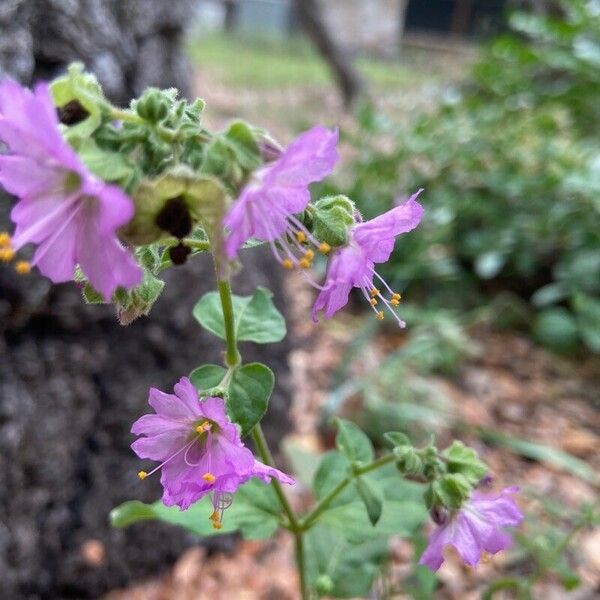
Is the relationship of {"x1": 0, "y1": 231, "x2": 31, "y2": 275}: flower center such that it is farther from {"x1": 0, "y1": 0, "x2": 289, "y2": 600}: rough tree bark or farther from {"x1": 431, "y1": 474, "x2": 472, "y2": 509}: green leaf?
{"x1": 0, "y1": 0, "x2": 289, "y2": 600}: rough tree bark

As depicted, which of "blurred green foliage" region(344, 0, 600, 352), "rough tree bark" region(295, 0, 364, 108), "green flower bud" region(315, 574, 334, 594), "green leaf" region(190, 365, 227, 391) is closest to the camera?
"green leaf" region(190, 365, 227, 391)

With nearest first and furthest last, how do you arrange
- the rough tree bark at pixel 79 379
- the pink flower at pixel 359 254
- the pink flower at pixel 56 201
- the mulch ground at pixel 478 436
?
the pink flower at pixel 56 201 < the pink flower at pixel 359 254 < the rough tree bark at pixel 79 379 < the mulch ground at pixel 478 436

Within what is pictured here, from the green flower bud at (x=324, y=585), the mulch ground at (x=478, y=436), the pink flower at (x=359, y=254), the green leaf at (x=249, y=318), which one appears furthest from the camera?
the mulch ground at (x=478, y=436)

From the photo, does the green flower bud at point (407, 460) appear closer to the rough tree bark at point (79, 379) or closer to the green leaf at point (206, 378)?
the green leaf at point (206, 378)

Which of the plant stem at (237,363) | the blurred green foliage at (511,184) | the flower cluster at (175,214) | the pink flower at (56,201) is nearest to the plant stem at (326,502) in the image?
the plant stem at (237,363)

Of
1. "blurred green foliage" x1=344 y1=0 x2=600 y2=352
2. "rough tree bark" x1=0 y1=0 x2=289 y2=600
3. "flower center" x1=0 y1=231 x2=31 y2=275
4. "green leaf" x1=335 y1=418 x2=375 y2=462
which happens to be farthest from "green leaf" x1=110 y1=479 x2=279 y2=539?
"blurred green foliage" x1=344 y1=0 x2=600 y2=352

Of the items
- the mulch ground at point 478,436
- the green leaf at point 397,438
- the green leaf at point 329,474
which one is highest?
the green leaf at point 397,438

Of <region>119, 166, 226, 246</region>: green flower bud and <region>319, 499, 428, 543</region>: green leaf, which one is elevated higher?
<region>119, 166, 226, 246</region>: green flower bud
